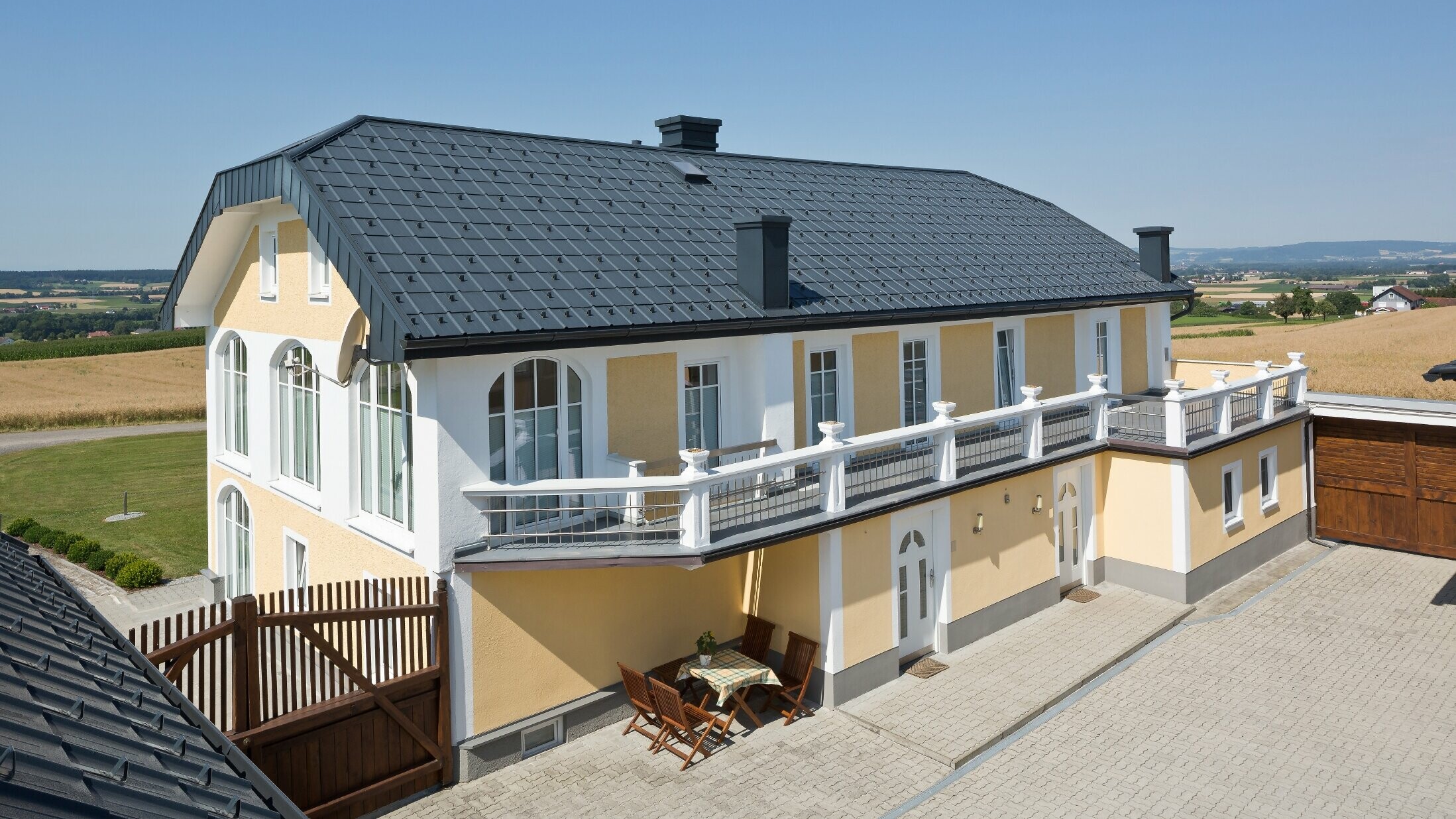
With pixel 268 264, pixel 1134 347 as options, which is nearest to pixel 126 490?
pixel 268 264

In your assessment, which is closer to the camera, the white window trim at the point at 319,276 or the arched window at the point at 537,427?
the arched window at the point at 537,427

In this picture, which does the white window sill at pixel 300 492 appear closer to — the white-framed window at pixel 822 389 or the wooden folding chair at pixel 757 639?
the wooden folding chair at pixel 757 639

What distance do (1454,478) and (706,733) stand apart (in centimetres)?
1643

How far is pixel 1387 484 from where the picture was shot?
65.7ft

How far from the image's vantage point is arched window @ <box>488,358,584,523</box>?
11.9 m

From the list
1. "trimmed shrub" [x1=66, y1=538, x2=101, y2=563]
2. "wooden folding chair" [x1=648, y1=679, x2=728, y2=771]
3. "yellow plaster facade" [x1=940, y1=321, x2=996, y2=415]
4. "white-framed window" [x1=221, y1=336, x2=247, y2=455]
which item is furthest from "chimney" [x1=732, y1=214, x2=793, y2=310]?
"trimmed shrub" [x1=66, y1=538, x2=101, y2=563]

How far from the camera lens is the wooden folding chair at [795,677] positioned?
12.9m

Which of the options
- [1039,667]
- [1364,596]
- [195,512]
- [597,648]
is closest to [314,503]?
[597,648]

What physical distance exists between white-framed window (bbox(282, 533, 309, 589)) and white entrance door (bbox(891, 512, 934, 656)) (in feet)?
29.1

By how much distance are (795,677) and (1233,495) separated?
1043 cm

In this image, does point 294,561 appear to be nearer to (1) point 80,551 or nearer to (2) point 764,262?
(2) point 764,262

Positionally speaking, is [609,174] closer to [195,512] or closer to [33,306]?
[195,512]

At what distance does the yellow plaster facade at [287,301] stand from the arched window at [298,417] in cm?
53

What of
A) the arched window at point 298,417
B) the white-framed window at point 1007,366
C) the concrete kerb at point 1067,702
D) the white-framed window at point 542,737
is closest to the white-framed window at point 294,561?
the arched window at point 298,417
